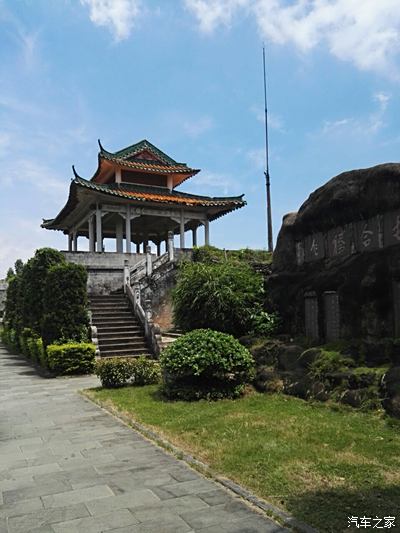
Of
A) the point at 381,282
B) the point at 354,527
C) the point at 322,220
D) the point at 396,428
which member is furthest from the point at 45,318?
the point at 354,527

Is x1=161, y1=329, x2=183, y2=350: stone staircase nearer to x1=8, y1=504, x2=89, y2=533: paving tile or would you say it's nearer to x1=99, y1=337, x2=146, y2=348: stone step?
x1=99, y1=337, x2=146, y2=348: stone step

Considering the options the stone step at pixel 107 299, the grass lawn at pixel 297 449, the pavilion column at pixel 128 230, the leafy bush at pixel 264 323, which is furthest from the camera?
the pavilion column at pixel 128 230

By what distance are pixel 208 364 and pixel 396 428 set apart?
358 cm

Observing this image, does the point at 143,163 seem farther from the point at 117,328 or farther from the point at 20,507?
the point at 20,507

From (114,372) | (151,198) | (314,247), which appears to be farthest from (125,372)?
(151,198)

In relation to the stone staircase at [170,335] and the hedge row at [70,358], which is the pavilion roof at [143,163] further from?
the hedge row at [70,358]

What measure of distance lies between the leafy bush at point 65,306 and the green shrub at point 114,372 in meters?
4.62

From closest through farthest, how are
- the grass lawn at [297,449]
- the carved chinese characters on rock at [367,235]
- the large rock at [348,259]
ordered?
the grass lawn at [297,449]
the large rock at [348,259]
the carved chinese characters on rock at [367,235]

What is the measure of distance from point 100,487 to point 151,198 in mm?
24307

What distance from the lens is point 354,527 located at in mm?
3715

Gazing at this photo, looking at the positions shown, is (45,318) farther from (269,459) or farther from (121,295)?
(269,459)

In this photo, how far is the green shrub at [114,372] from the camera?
10938 millimetres

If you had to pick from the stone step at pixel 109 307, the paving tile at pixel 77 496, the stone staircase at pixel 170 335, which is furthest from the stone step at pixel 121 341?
the paving tile at pixel 77 496

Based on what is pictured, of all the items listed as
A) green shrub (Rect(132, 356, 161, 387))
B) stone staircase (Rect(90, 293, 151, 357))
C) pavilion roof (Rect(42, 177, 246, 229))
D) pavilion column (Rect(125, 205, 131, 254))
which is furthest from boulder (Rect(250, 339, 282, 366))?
pavilion column (Rect(125, 205, 131, 254))
